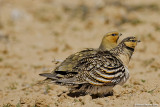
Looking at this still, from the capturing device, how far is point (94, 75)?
5.41 metres

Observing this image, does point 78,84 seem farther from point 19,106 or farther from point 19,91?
point 19,91

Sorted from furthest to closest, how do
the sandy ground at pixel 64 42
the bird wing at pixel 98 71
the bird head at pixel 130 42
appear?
the bird head at pixel 130 42 < the sandy ground at pixel 64 42 < the bird wing at pixel 98 71

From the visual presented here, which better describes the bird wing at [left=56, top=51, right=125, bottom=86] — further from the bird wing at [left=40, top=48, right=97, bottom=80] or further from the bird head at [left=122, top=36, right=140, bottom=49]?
the bird head at [left=122, top=36, right=140, bottom=49]

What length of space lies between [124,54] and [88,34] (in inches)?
250

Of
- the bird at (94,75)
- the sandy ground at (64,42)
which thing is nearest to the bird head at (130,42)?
the bird at (94,75)

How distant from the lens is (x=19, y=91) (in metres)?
6.89

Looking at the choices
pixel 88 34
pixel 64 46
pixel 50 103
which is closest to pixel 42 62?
pixel 64 46

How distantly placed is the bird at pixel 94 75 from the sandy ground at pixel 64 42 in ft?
0.70

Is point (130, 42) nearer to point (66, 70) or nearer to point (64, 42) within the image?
point (66, 70)

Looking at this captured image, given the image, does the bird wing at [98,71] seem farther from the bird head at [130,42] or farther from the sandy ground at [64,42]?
the bird head at [130,42]

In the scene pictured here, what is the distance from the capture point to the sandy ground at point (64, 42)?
18.6 feet

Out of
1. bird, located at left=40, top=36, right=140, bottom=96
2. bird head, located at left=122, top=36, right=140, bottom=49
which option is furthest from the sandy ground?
bird head, located at left=122, top=36, right=140, bottom=49

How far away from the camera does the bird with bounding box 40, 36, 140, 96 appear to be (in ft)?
17.7

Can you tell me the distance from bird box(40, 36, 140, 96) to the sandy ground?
0.70ft
